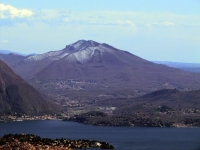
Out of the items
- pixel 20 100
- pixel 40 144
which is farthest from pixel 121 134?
pixel 20 100

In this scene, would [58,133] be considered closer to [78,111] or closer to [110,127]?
[110,127]

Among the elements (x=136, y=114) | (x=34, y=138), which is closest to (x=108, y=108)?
(x=136, y=114)

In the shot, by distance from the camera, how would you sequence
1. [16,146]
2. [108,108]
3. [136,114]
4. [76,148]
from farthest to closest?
[108,108] < [136,114] < [76,148] < [16,146]

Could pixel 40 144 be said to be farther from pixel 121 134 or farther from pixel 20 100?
pixel 20 100

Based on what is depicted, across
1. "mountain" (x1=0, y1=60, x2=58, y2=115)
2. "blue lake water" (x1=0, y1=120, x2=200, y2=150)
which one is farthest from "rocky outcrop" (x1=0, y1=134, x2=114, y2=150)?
"mountain" (x1=0, y1=60, x2=58, y2=115)

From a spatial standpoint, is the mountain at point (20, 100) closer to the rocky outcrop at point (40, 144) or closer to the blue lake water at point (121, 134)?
the blue lake water at point (121, 134)

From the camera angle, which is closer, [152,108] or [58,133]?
[58,133]
